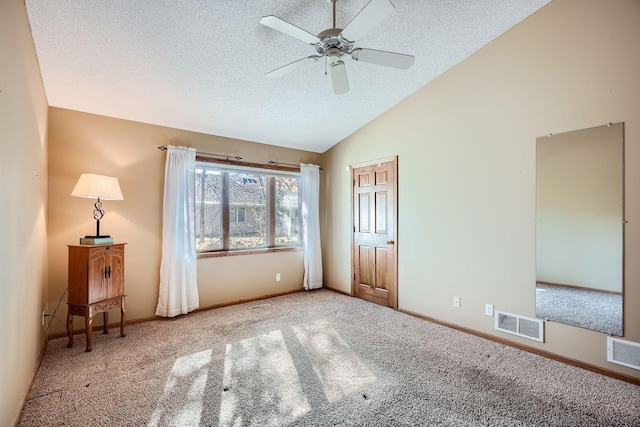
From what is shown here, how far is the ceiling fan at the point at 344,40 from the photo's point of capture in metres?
1.75

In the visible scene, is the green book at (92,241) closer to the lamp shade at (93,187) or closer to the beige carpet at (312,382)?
the lamp shade at (93,187)

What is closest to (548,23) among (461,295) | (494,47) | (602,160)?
(494,47)

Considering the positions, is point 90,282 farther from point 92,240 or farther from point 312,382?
point 312,382

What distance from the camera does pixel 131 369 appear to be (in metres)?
2.51

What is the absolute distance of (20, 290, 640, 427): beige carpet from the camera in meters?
1.91

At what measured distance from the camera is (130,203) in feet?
11.8

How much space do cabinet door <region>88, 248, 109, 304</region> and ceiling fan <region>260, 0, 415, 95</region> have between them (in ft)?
7.92

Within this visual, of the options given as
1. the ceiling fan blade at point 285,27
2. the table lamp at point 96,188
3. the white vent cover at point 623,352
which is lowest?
the white vent cover at point 623,352

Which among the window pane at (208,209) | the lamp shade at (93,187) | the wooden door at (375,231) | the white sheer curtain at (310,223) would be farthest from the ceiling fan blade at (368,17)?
the white sheer curtain at (310,223)

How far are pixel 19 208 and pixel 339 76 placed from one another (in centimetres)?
241

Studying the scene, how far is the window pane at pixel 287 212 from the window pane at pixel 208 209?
A: 96cm

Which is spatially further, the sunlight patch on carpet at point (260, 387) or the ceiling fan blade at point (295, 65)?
the ceiling fan blade at point (295, 65)

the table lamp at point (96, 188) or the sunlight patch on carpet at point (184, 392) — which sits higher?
the table lamp at point (96, 188)

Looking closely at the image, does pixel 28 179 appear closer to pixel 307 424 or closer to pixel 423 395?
pixel 307 424
